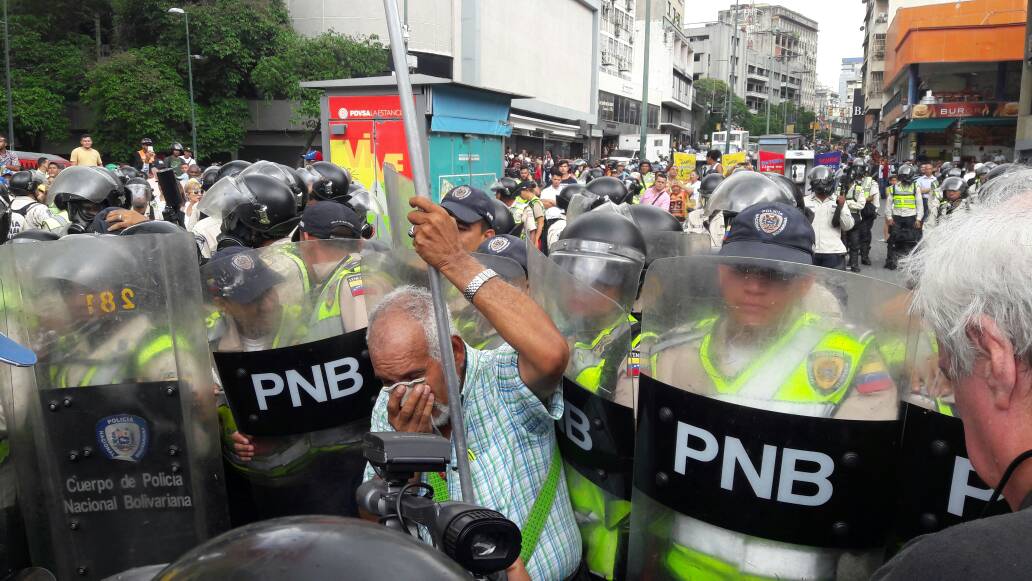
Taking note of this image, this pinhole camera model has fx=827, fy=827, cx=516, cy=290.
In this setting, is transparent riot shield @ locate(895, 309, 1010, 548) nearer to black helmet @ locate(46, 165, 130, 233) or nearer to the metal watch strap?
the metal watch strap

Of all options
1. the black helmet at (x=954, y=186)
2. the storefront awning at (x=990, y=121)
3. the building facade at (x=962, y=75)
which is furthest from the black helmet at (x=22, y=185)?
the storefront awning at (x=990, y=121)

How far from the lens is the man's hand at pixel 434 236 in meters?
1.97

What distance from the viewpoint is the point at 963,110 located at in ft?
131

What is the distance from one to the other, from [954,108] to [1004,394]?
45258 mm

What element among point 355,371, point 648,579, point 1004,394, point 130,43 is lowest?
point 648,579

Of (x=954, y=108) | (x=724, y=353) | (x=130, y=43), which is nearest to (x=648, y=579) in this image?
(x=724, y=353)

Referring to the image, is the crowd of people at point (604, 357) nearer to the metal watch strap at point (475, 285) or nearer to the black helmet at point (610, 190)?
the metal watch strap at point (475, 285)

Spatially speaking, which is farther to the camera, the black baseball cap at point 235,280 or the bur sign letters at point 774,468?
the black baseball cap at point 235,280

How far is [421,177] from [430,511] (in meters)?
0.75

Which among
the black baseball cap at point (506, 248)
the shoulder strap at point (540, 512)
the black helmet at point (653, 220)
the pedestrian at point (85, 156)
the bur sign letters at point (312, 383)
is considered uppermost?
the pedestrian at point (85, 156)

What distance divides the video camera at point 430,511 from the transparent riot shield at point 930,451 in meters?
0.83

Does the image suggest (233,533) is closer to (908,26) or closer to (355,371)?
(355,371)

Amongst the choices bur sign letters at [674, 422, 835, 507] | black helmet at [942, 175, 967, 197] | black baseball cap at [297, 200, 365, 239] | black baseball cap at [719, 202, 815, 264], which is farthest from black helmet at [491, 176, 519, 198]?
bur sign letters at [674, 422, 835, 507]

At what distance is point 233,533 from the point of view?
1.07 meters
